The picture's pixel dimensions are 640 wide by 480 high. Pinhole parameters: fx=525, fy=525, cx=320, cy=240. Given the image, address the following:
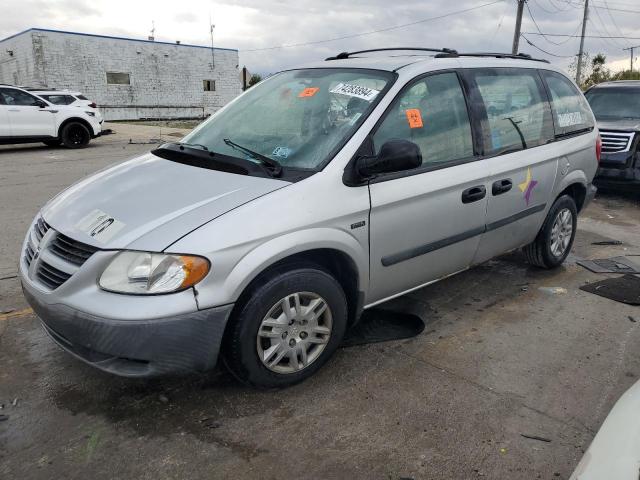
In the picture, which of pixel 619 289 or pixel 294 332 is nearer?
pixel 294 332

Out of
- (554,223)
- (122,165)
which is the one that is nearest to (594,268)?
(554,223)

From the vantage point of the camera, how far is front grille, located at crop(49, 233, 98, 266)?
8.19 ft

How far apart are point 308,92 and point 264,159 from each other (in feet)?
2.49

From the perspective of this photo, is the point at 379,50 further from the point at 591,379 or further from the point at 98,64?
the point at 98,64

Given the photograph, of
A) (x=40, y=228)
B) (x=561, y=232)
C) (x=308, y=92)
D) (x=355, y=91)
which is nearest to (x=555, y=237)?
(x=561, y=232)

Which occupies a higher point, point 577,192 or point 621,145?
point 621,145

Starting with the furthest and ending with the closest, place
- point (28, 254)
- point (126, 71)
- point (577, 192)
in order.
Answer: point (126, 71)
point (577, 192)
point (28, 254)

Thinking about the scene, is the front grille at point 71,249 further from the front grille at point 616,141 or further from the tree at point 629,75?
the tree at point 629,75

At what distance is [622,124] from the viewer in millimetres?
8484

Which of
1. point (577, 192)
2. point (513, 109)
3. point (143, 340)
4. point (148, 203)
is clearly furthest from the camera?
point (577, 192)

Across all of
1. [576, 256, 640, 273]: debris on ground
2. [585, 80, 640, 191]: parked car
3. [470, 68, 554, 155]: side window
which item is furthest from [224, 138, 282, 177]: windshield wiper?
[585, 80, 640, 191]: parked car

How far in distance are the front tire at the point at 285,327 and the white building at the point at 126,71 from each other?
27226 mm

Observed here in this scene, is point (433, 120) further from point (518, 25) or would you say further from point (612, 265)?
point (518, 25)

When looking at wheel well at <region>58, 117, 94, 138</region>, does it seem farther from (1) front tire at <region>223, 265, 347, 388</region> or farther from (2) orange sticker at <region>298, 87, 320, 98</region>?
(1) front tire at <region>223, 265, 347, 388</region>
